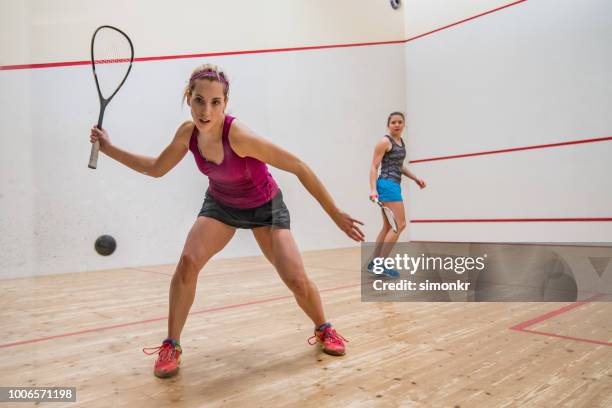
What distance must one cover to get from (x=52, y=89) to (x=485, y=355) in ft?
10.6

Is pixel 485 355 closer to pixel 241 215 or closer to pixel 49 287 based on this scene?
pixel 241 215

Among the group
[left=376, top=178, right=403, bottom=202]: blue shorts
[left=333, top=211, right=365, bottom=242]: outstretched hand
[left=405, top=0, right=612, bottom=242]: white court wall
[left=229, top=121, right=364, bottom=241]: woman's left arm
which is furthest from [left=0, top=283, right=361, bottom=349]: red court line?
[left=405, top=0, right=612, bottom=242]: white court wall

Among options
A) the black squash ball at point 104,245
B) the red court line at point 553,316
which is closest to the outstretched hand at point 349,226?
the red court line at point 553,316

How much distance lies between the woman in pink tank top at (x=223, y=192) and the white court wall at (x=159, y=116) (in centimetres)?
207

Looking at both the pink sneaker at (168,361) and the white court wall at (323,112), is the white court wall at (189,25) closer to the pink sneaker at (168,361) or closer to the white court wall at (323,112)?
the white court wall at (323,112)

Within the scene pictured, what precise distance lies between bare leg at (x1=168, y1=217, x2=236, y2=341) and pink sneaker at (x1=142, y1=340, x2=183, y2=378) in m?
0.03

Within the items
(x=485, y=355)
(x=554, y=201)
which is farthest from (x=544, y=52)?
(x=485, y=355)

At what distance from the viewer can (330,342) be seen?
137 cm

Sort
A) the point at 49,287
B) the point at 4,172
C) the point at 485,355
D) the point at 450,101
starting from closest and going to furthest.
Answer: the point at 485,355, the point at 49,287, the point at 4,172, the point at 450,101

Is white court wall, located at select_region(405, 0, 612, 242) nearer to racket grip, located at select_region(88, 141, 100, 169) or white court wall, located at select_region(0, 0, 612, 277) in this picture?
white court wall, located at select_region(0, 0, 612, 277)

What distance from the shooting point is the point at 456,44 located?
14.8ft

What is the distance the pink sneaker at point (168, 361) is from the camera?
121 cm

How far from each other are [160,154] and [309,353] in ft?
2.28

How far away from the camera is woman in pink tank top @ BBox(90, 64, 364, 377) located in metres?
1.21
